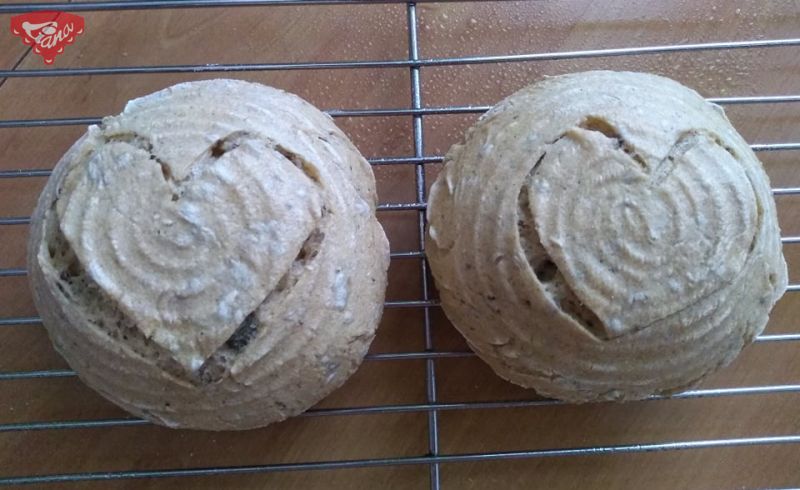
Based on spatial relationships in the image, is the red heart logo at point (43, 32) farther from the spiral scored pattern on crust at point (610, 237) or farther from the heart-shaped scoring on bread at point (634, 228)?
the heart-shaped scoring on bread at point (634, 228)

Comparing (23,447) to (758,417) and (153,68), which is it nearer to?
(153,68)

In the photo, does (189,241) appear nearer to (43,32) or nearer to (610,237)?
(610,237)

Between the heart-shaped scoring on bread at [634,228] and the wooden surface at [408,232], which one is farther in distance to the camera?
the wooden surface at [408,232]

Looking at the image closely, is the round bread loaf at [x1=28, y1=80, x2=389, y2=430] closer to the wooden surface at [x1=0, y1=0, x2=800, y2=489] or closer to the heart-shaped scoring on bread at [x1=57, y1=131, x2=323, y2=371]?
the heart-shaped scoring on bread at [x1=57, y1=131, x2=323, y2=371]

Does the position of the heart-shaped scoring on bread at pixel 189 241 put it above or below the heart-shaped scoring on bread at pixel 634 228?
below

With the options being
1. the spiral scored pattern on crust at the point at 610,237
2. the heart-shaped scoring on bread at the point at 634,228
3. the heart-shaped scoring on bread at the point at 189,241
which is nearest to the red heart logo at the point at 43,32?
the heart-shaped scoring on bread at the point at 189,241

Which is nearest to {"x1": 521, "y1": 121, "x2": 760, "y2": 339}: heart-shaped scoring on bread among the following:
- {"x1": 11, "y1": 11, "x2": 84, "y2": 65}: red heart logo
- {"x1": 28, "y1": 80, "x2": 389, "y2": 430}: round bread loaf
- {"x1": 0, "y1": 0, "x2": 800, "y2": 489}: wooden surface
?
{"x1": 28, "y1": 80, "x2": 389, "y2": 430}: round bread loaf
